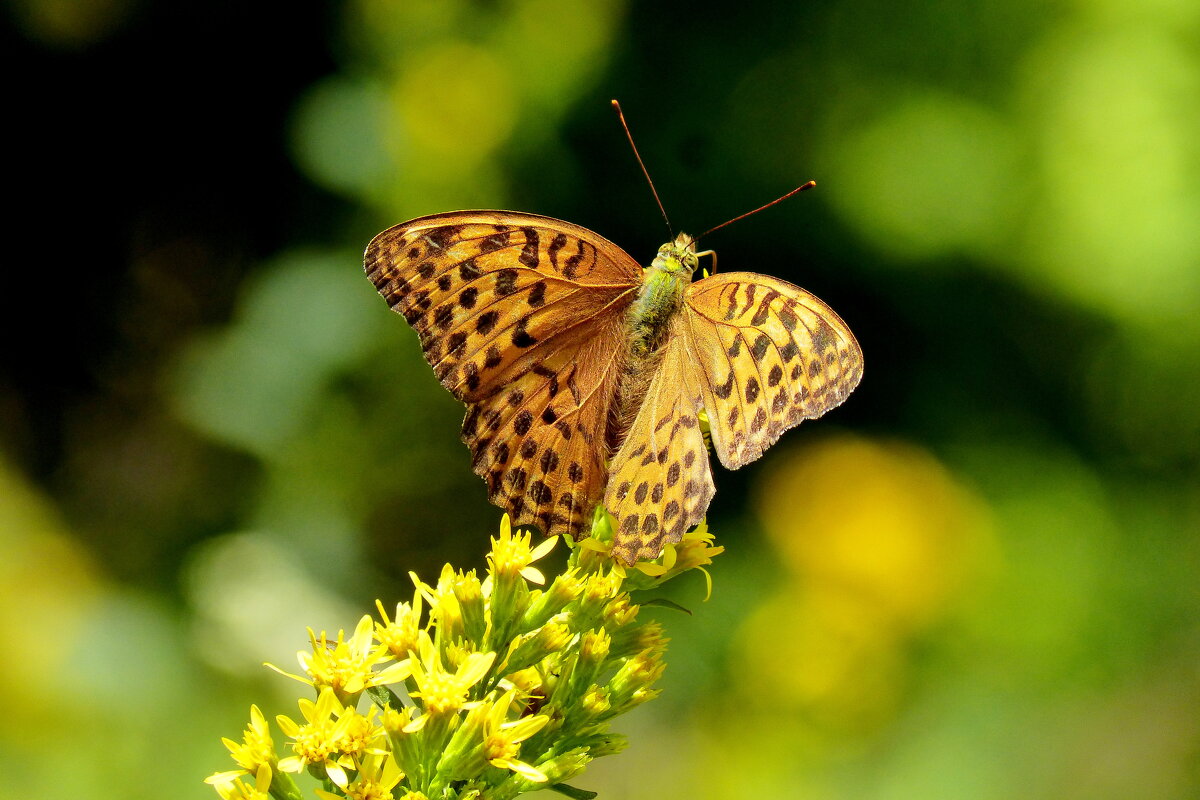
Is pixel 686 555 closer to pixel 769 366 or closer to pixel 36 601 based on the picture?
pixel 769 366

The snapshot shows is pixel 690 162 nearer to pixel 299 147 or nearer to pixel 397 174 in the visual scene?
pixel 397 174

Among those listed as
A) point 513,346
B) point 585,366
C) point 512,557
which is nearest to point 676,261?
point 585,366

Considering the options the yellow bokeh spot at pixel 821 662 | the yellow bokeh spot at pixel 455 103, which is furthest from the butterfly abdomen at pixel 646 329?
the yellow bokeh spot at pixel 821 662

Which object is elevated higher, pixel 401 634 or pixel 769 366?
Result: pixel 769 366

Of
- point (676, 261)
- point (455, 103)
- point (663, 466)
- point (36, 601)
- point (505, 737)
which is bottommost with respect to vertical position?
point (505, 737)

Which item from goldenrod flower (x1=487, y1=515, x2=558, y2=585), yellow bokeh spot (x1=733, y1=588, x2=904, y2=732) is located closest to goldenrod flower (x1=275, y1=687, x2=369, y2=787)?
goldenrod flower (x1=487, y1=515, x2=558, y2=585)

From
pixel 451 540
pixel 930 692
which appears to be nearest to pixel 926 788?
pixel 930 692

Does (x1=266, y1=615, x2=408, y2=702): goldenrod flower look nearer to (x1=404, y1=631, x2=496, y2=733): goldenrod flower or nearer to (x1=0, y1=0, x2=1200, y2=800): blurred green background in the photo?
(x1=404, y1=631, x2=496, y2=733): goldenrod flower

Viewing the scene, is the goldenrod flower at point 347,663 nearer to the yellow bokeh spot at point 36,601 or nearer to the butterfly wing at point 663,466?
the butterfly wing at point 663,466
